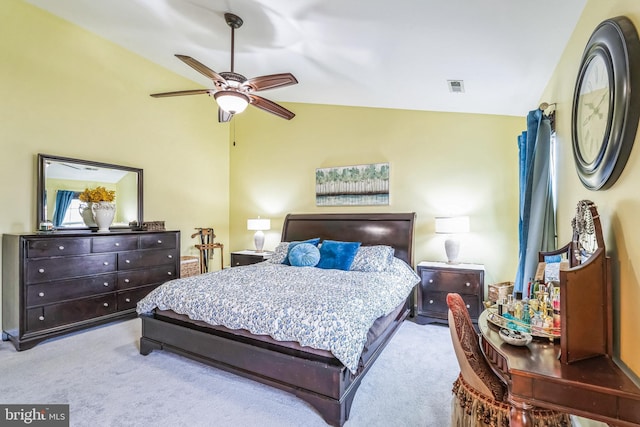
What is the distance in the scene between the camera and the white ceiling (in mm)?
2008

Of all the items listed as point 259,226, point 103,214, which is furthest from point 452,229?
point 103,214

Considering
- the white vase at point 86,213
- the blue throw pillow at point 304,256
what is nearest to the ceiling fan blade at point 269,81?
the blue throw pillow at point 304,256

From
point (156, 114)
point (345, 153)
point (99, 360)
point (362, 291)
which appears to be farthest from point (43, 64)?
point (362, 291)

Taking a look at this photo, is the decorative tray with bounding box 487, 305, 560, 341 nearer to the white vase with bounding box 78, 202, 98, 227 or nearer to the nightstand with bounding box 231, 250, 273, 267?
the nightstand with bounding box 231, 250, 273, 267

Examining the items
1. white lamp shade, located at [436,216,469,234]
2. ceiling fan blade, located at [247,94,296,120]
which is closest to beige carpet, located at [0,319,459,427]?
white lamp shade, located at [436,216,469,234]

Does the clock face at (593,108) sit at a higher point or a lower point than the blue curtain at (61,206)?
higher

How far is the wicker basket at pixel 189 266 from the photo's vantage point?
4.70 meters

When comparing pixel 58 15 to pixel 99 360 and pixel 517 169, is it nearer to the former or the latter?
pixel 99 360

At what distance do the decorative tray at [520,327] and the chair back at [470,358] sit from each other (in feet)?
0.49

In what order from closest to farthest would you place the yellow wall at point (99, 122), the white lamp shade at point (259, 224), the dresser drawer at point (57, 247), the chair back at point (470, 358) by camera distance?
the chair back at point (470, 358), the dresser drawer at point (57, 247), the yellow wall at point (99, 122), the white lamp shade at point (259, 224)

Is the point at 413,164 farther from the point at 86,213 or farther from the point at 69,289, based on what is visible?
the point at 69,289

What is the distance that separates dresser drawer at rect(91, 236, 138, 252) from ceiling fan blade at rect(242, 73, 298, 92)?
2585 millimetres

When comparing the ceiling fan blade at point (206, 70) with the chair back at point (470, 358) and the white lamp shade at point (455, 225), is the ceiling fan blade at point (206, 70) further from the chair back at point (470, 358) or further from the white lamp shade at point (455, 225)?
the white lamp shade at point (455, 225)

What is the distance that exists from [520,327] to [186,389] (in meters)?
2.36
